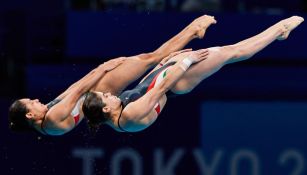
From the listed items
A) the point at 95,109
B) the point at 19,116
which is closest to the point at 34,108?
the point at 19,116

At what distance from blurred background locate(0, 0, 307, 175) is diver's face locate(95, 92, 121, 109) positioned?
2.20 meters

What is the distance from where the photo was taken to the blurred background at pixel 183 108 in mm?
12039

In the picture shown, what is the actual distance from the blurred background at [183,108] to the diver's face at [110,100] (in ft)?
7.22

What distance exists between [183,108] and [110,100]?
8.38 feet

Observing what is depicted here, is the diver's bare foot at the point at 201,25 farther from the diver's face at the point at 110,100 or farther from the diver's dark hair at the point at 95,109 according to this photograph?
the diver's dark hair at the point at 95,109

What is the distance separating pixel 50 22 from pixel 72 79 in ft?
2.94

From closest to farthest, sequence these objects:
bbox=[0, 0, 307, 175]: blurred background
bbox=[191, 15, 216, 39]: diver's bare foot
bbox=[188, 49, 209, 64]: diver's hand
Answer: bbox=[188, 49, 209, 64]: diver's hand → bbox=[191, 15, 216, 39]: diver's bare foot → bbox=[0, 0, 307, 175]: blurred background

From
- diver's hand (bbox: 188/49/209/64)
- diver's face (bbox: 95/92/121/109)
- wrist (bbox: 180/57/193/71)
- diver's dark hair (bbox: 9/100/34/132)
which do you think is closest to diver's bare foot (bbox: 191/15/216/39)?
diver's hand (bbox: 188/49/209/64)

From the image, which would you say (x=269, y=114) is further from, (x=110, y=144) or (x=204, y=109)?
(x=110, y=144)

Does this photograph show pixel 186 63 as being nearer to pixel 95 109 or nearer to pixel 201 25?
pixel 201 25

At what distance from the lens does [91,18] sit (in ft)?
39.5

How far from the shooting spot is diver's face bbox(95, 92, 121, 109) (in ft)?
31.9

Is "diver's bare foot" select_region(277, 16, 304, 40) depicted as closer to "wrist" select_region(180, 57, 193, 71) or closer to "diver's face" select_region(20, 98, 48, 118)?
"wrist" select_region(180, 57, 193, 71)

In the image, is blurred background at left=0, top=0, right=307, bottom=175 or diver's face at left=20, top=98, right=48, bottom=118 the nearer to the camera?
diver's face at left=20, top=98, right=48, bottom=118
